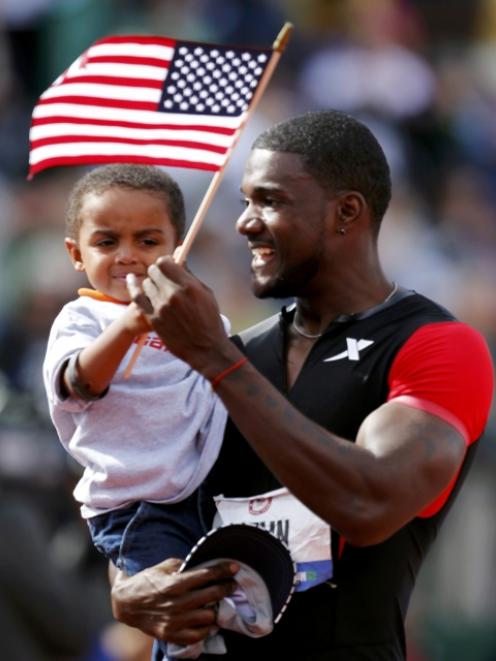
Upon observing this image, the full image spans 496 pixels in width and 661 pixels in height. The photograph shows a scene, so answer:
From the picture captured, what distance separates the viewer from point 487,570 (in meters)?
10.2

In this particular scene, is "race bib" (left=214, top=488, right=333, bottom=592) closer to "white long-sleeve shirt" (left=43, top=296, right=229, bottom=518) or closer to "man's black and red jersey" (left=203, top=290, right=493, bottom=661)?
"man's black and red jersey" (left=203, top=290, right=493, bottom=661)

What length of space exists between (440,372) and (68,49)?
8.56 meters

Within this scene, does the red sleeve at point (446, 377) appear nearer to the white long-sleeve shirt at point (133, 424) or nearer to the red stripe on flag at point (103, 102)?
the white long-sleeve shirt at point (133, 424)

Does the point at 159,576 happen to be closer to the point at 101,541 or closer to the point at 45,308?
the point at 101,541

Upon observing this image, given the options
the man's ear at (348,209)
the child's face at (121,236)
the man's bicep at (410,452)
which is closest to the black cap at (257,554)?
the man's bicep at (410,452)

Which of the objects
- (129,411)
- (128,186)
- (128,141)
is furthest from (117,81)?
(129,411)

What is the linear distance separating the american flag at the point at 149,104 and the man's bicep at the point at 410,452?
94 cm

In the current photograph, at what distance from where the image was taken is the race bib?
450 centimetres

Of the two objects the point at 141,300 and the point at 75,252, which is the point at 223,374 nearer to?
the point at 141,300

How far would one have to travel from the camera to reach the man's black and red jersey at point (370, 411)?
4512 millimetres

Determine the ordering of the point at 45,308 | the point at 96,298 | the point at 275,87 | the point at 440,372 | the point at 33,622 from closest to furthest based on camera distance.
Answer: the point at 440,372
the point at 96,298
the point at 33,622
the point at 45,308
the point at 275,87

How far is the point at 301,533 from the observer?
178 inches

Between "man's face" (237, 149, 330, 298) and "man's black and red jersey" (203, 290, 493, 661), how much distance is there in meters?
0.19

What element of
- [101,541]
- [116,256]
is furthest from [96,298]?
[101,541]
